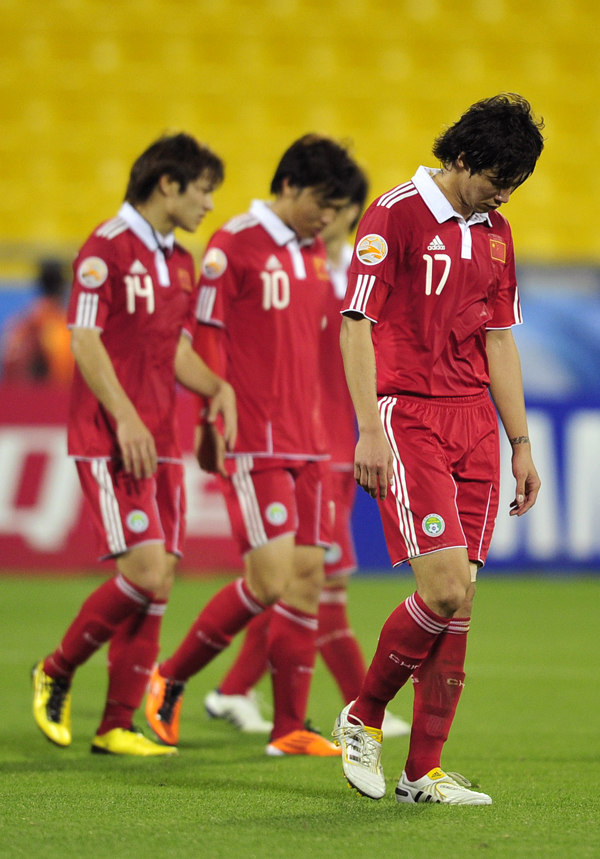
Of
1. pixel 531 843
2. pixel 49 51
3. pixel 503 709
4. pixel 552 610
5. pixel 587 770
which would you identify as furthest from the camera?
pixel 49 51

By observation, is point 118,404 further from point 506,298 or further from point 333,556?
point 333,556

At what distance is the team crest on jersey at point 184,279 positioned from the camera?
4.38m

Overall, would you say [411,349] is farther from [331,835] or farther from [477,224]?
[331,835]

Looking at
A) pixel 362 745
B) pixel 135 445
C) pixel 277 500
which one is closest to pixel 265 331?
pixel 277 500

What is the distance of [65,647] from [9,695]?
1.20m

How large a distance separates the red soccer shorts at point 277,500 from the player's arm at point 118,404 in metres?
0.42

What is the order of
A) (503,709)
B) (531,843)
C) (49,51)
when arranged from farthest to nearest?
1. (49,51)
2. (503,709)
3. (531,843)

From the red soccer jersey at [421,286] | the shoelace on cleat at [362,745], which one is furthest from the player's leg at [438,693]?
the red soccer jersey at [421,286]

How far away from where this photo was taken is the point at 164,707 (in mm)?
4391

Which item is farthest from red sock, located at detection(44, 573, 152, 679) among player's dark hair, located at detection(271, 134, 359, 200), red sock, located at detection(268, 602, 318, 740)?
player's dark hair, located at detection(271, 134, 359, 200)

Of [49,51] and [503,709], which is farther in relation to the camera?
[49,51]

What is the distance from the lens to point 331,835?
9.39 ft

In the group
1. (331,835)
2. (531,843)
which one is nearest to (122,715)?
(331,835)

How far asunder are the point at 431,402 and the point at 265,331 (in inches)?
49.9
